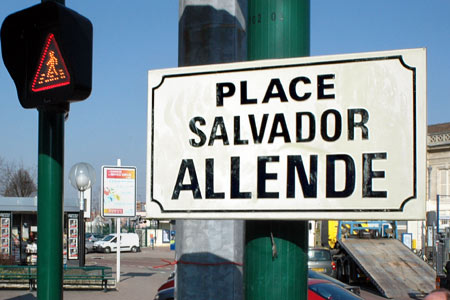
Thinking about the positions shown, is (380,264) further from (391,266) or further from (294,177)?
(294,177)

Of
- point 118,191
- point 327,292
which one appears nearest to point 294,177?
point 327,292

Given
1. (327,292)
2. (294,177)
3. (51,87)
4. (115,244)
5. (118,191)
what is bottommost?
(115,244)

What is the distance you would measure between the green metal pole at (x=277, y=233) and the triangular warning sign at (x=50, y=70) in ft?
2.67

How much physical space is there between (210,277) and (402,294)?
18.4m

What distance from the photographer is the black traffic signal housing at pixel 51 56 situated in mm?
2664

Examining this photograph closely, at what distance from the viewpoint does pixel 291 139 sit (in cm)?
219

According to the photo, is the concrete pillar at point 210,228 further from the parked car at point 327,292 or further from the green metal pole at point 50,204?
the parked car at point 327,292

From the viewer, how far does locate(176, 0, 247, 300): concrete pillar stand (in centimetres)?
365

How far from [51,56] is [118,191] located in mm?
19001

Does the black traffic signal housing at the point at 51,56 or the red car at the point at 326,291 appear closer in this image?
the black traffic signal housing at the point at 51,56

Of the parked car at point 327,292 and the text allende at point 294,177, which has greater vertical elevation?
the text allende at point 294,177

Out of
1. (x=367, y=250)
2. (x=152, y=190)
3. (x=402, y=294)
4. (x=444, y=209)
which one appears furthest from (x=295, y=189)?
(x=444, y=209)

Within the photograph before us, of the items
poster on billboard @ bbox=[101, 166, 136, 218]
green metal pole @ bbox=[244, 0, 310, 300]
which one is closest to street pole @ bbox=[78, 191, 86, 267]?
poster on billboard @ bbox=[101, 166, 136, 218]

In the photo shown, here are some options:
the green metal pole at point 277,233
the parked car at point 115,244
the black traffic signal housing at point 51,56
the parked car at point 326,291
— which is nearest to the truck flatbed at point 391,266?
the parked car at point 326,291
